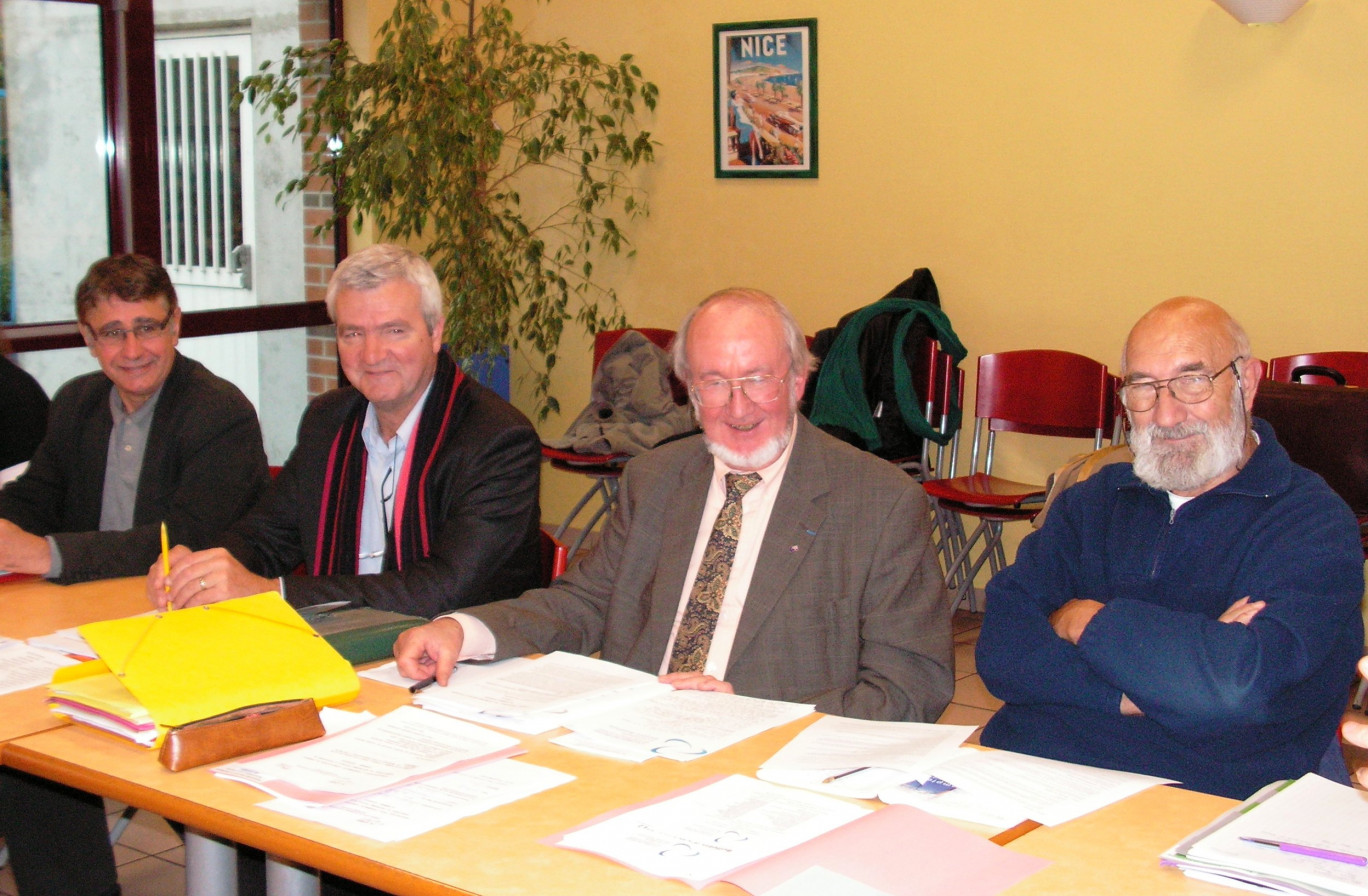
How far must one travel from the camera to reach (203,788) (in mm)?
1754

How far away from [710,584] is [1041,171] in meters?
3.44

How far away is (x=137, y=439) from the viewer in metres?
3.29

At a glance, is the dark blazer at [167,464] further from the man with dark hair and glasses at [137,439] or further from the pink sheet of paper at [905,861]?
the pink sheet of paper at [905,861]

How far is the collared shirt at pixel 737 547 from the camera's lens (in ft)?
8.12

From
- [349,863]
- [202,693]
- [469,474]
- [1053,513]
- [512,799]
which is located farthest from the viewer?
[469,474]

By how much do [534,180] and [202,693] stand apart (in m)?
5.33

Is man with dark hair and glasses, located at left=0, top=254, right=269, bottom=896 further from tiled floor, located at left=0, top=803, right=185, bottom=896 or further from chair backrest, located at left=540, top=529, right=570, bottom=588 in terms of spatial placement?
chair backrest, located at left=540, top=529, right=570, bottom=588

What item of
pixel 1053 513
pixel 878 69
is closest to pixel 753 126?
pixel 878 69

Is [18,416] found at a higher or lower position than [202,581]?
higher

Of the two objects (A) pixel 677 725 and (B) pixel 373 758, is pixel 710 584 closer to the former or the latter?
(A) pixel 677 725

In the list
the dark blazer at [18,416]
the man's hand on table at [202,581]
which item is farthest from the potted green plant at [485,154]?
the man's hand on table at [202,581]

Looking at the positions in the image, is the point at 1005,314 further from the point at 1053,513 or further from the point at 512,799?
the point at 512,799

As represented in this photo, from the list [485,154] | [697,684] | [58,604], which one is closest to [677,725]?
[697,684]

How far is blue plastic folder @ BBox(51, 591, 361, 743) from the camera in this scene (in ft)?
6.23
